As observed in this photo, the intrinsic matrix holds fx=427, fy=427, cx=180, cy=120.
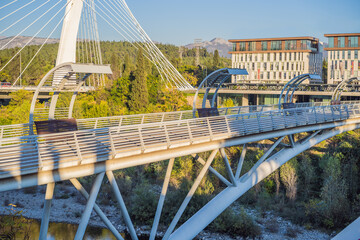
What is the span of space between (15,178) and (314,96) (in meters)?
46.4

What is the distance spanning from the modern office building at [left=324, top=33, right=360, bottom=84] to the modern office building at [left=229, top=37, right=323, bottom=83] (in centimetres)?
470

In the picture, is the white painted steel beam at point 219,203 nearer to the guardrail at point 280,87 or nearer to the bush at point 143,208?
the bush at point 143,208

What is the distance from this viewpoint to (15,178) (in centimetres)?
863

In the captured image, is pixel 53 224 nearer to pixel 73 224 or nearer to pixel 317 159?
pixel 73 224

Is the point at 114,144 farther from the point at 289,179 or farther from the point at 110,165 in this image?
the point at 289,179

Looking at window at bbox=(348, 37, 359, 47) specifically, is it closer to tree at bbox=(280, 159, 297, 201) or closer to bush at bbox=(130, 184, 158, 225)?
tree at bbox=(280, 159, 297, 201)

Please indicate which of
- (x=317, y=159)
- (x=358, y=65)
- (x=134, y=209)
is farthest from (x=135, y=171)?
(x=358, y=65)

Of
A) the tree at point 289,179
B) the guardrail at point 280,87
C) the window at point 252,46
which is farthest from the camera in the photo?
the window at point 252,46

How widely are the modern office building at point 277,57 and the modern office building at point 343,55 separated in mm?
4701

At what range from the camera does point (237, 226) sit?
778 inches

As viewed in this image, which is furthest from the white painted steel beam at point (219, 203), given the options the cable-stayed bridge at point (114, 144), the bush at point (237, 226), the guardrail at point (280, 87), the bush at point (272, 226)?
the guardrail at point (280, 87)

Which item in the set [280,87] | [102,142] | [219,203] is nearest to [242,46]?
[280,87]

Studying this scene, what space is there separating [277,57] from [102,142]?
57094mm

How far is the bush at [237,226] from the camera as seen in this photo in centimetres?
1980
